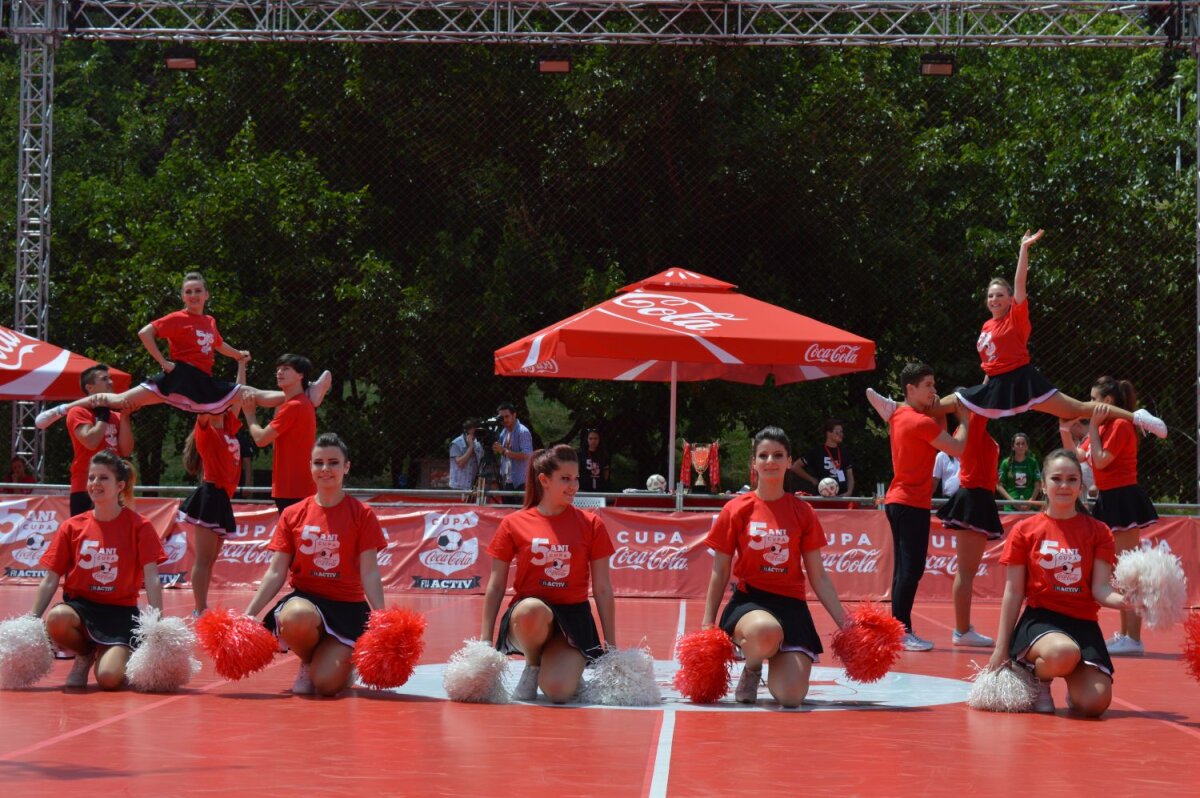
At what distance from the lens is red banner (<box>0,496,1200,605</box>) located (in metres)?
13.8

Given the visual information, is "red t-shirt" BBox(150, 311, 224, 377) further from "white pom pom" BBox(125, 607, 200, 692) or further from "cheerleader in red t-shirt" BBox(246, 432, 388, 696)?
"white pom pom" BBox(125, 607, 200, 692)

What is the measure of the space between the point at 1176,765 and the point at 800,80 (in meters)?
18.8

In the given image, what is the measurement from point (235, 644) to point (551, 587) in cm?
148

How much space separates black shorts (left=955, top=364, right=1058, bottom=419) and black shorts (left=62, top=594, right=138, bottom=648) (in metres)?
5.10

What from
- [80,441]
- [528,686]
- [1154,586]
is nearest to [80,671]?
[528,686]

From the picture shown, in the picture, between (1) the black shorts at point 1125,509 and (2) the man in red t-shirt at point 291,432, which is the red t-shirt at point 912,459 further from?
(2) the man in red t-shirt at point 291,432

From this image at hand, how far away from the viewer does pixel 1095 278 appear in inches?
844

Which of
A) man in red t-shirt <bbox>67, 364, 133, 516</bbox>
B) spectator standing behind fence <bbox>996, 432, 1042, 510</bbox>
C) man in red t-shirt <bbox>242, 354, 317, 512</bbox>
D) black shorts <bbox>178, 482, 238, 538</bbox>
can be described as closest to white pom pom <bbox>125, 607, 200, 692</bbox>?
man in red t-shirt <bbox>242, 354, 317, 512</bbox>

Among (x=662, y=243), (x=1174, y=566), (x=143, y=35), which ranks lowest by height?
(x=1174, y=566)

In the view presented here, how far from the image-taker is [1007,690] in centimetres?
680

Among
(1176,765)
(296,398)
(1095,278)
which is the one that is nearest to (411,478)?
(1095,278)

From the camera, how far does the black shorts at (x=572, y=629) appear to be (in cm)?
698

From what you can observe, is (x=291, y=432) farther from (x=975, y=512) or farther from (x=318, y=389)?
(x=975, y=512)

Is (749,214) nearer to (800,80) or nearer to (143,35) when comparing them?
(800,80)
